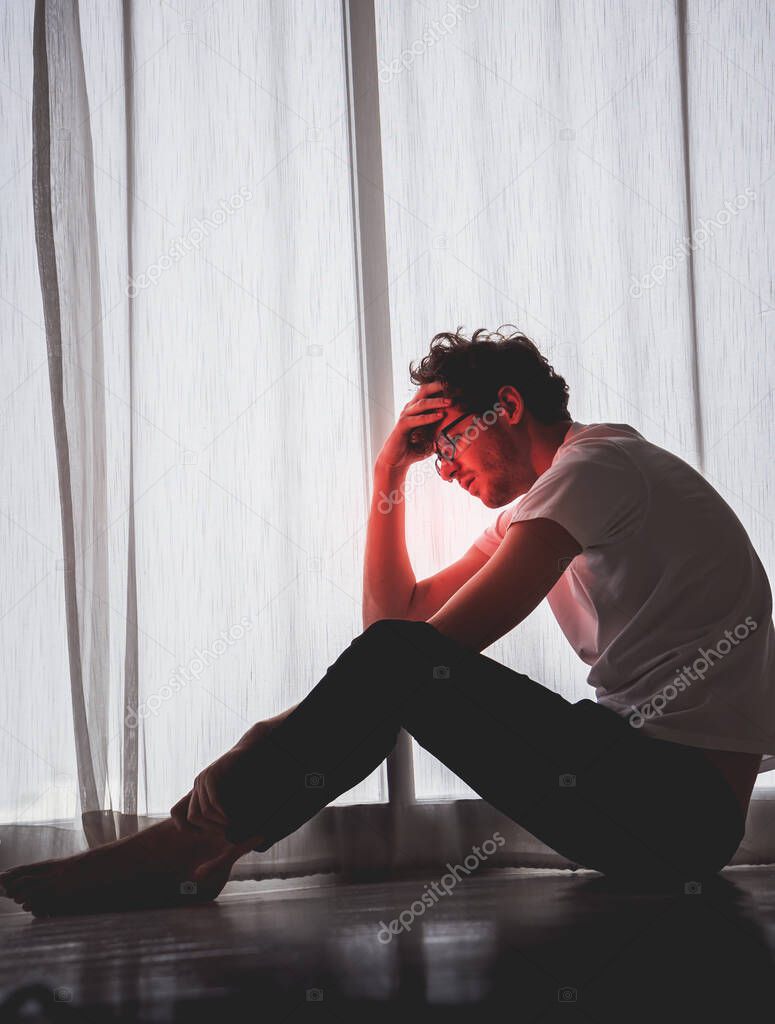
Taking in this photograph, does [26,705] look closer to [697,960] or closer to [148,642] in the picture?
[148,642]

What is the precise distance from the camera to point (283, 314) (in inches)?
54.0

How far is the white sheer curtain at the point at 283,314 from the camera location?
1297 mm

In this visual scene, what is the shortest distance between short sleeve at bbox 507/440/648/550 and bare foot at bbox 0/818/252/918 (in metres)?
0.55

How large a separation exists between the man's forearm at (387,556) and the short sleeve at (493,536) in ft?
0.37

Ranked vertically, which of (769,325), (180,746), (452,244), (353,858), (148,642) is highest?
(452,244)

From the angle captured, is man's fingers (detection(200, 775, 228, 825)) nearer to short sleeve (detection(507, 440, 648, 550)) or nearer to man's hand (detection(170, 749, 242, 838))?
man's hand (detection(170, 749, 242, 838))

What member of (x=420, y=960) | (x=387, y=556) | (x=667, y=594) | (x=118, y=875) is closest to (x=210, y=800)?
(x=118, y=875)

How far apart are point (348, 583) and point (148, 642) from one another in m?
0.31

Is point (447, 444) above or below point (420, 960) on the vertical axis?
above

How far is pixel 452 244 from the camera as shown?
1412 millimetres

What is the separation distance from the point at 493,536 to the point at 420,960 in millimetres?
663

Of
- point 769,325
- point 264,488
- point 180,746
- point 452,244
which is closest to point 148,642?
point 180,746

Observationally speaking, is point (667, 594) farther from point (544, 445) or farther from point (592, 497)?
point (544, 445)

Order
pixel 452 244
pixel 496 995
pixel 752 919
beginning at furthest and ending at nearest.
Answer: pixel 452 244 < pixel 752 919 < pixel 496 995
